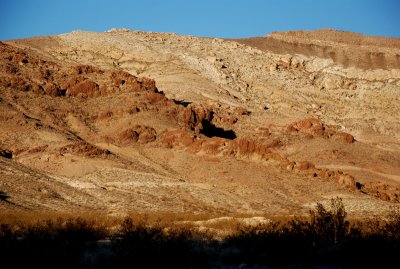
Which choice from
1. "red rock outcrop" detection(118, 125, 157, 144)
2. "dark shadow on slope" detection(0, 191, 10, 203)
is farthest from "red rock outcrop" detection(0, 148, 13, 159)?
"dark shadow on slope" detection(0, 191, 10, 203)

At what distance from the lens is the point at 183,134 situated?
1561 inches

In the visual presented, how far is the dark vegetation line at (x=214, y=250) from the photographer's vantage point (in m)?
9.75

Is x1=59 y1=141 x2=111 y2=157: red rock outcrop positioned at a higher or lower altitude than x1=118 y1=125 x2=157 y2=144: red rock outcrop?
lower

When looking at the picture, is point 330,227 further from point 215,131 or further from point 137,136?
point 215,131

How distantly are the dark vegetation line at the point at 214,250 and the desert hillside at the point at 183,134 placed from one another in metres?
11.5

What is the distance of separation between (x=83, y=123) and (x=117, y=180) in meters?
10.4

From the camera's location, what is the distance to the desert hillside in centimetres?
3100

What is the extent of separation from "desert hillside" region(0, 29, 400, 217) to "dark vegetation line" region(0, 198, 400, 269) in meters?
11.5

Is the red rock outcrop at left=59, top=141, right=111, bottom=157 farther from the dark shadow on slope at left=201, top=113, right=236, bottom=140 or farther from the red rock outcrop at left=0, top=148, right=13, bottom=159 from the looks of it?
the dark shadow on slope at left=201, top=113, right=236, bottom=140

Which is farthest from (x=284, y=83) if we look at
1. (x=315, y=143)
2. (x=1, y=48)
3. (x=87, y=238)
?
(x=87, y=238)

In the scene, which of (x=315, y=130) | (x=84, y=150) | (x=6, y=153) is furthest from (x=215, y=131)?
(x=6, y=153)

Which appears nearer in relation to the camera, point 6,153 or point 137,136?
point 6,153

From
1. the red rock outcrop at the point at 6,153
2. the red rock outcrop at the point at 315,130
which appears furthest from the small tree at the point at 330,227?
the red rock outcrop at the point at 315,130

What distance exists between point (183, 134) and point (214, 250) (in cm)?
2792
